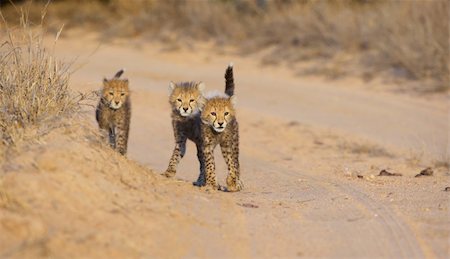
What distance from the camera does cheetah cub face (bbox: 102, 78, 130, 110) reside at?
32.0 ft

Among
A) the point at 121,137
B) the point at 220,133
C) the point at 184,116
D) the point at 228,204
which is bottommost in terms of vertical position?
the point at 228,204

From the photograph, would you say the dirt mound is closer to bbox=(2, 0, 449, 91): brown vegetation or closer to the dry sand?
the dry sand

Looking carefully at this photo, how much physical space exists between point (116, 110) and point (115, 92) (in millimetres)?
201

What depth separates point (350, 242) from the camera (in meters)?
6.35

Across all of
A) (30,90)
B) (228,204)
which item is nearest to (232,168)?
(228,204)

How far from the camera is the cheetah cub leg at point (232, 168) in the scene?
27.6ft

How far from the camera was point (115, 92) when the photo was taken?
9.77 metres

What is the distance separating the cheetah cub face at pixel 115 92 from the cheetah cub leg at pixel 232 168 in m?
1.66

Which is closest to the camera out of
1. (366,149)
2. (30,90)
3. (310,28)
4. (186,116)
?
(30,90)

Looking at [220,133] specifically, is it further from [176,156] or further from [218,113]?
[176,156]

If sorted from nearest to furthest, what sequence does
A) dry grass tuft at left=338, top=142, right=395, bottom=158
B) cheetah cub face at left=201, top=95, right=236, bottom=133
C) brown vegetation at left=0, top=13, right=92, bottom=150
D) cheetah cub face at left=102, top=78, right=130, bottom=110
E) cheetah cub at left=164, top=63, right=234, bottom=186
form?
brown vegetation at left=0, top=13, right=92, bottom=150 → cheetah cub face at left=201, top=95, right=236, bottom=133 → cheetah cub at left=164, top=63, right=234, bottom=186 → cheetah cub face at left=102, top=78, right=130, bottom=110 → dry grass tuft at left=338, top=142, right=395, bottom=158

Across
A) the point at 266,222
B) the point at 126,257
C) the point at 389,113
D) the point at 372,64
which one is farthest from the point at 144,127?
the point at 126,257

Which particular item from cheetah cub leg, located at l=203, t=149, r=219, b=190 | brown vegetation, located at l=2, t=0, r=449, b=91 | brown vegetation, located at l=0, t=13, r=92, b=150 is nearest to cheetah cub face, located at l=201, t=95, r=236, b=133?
cheetah cub leg, located at l=203, t=149, r=219, b=190

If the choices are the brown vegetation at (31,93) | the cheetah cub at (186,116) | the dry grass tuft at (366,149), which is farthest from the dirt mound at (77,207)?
the dry grass tuft at (366,149)
